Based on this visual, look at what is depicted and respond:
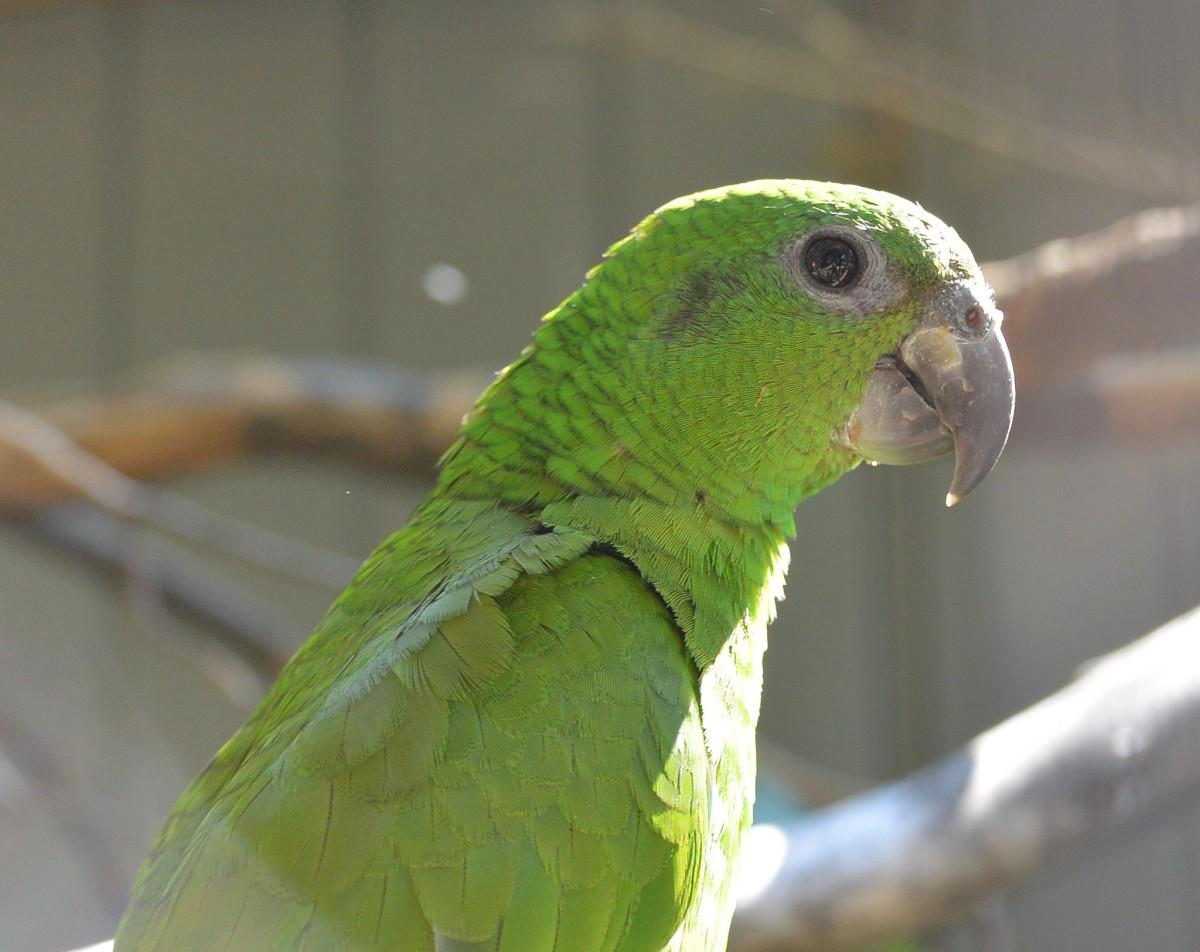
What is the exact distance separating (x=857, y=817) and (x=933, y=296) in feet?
2.27

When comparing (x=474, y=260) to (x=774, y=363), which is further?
(x=474, y=260)

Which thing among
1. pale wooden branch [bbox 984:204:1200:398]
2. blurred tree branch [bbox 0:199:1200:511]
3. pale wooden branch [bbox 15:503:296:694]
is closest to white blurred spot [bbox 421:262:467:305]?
blurred tree branch [bbox 0:199:1200:511]

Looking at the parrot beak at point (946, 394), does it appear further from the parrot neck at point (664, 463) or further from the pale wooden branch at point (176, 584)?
the pale wooden branch at point (176, 584)

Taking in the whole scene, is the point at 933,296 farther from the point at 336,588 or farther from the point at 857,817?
the point at 336,588

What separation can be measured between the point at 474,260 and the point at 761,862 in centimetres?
131

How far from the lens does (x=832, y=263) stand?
0.93 metres

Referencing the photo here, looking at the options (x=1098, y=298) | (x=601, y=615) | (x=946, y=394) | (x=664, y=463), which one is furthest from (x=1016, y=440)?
(x=601, y=615)

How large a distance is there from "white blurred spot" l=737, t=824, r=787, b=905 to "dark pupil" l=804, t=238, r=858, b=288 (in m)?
0.67

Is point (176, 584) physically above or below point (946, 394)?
above

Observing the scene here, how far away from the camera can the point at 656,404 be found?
93 centimetres

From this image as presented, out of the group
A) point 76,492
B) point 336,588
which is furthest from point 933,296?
point 76,492

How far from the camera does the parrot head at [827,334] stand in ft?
3.05

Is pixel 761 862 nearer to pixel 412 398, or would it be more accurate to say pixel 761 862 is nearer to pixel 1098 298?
pixel 1098 298

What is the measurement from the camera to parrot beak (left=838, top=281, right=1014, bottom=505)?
36.9 inches
